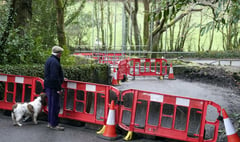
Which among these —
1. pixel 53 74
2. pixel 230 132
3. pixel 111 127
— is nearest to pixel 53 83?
pixel 53 74

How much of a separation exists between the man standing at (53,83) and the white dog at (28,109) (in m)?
0.37

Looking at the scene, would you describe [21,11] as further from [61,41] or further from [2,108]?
[61,41]

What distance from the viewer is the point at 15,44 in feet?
41.1

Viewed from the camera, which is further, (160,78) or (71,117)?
(160,78)

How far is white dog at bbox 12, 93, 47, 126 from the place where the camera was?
827 cm

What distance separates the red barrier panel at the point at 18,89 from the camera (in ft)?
29.9

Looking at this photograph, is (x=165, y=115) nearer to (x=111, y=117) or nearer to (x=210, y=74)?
(x=111, y=117)

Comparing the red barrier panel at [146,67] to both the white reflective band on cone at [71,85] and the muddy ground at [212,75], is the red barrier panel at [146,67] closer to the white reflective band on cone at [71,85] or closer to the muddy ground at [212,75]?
the muddy ground at [212,75]

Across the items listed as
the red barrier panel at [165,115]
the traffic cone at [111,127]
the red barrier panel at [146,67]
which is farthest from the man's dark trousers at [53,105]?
the red barrier panel at [146,67]

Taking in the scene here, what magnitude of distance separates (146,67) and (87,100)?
12978mm

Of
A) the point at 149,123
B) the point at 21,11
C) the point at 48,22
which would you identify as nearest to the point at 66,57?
the point at 21,11

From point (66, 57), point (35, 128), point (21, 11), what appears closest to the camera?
point (35, 128)

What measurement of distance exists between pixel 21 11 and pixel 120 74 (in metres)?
6.21

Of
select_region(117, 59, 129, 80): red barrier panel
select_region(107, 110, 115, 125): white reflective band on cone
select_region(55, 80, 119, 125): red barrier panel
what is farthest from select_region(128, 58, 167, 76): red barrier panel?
select_region(107, 110, 115, 125): white reflective band on cone
